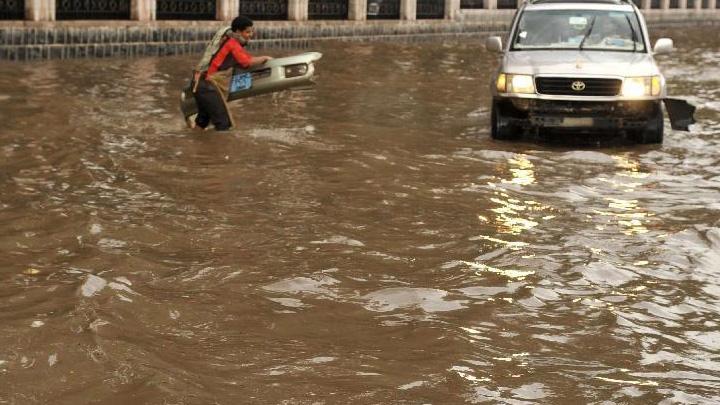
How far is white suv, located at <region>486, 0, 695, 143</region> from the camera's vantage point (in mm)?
13492

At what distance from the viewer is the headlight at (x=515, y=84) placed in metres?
13.6

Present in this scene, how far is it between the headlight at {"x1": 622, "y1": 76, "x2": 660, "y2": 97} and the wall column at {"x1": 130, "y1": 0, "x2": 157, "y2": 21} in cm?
1685

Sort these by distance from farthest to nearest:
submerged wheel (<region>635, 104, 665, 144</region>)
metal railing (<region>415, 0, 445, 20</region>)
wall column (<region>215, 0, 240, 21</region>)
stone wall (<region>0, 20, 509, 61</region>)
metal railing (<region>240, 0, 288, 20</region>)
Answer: metal railing (<region>415, 0, 445, 20</region>), metal railing (<region>240, 0, 288, 20</region>), wall column (<region>215, 0, 240, 21</region>), stone wall (<region>0, 20, 509, 61</region>), submerged wheel (<region>635, 104, 665, 144</region>)

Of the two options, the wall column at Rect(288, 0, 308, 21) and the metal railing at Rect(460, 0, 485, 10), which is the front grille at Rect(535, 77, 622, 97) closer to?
the wall column at Rect(288, 0, 308, 21)

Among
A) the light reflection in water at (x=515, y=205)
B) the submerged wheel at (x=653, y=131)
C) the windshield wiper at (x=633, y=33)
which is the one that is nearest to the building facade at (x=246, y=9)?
the windshield wiper at (x=633, y=33)

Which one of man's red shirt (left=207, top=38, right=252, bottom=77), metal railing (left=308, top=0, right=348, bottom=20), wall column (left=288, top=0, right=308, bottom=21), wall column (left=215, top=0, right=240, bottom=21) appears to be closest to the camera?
man's red shirt (left=207, top=38, right=252, bottom=77)

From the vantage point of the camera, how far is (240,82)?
47.1ft

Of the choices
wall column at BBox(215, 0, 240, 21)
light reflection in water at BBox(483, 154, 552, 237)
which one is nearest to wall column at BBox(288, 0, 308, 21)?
wall column at BBox(215, 0, 240, 21)

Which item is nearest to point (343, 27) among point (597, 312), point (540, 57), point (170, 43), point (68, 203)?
point (170, 43)

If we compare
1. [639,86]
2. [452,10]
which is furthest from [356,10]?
[639,86]

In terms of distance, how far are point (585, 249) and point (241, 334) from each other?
10.1 feet

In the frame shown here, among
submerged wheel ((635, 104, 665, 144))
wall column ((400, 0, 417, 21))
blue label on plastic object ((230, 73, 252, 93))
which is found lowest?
submerged wheel ((635, 104, 665, 144))

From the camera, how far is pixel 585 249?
8367 mm

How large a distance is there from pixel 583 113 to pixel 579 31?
1.57 m
